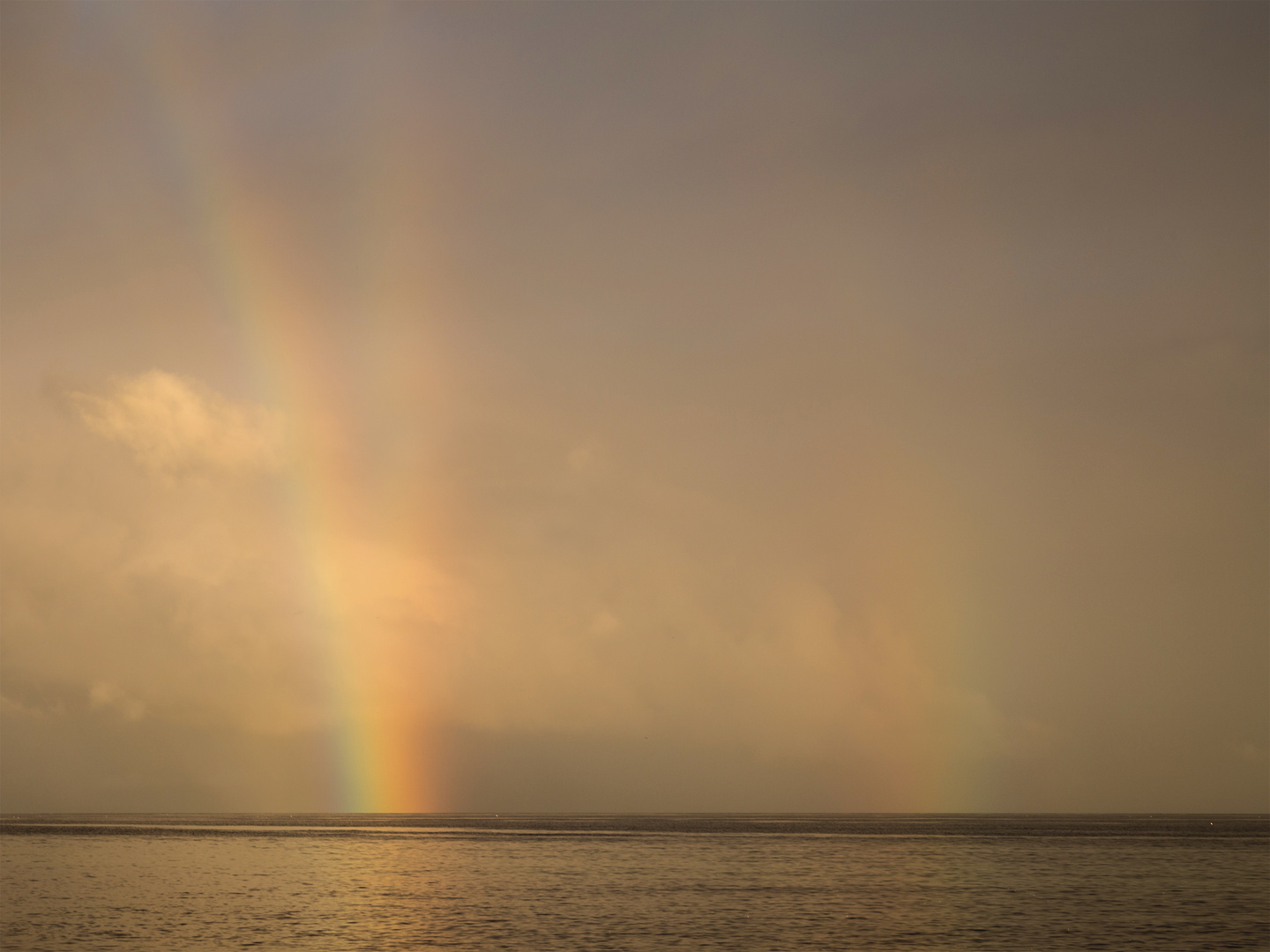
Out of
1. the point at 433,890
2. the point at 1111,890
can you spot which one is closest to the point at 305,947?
the point at 433,890

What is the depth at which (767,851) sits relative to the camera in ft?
406

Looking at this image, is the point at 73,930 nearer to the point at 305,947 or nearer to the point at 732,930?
the point at 305,947

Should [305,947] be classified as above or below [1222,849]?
below

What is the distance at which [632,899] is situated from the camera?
223 ft

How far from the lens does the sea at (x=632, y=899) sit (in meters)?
50.1

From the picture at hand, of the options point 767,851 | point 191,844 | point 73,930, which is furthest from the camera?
point 191,844

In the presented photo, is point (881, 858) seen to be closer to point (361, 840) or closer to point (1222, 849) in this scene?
point (1222, 849)

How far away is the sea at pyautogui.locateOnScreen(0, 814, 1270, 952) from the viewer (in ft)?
164

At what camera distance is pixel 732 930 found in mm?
52750

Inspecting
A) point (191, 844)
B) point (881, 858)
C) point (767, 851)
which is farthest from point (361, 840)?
point (881, 858)

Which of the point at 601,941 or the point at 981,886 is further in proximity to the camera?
the point at 981,886

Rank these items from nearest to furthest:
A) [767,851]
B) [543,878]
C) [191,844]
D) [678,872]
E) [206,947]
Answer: [206,947] < [543,878] < [678,872] < [767,851] < [191,844]

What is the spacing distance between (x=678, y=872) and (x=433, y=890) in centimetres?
2384

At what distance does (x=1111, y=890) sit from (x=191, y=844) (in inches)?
4543
